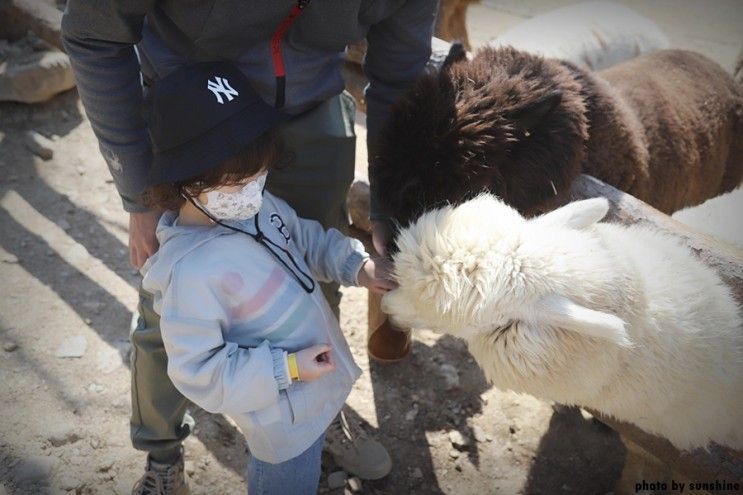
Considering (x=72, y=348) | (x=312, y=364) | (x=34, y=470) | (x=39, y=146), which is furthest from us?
(x=39, y=146)

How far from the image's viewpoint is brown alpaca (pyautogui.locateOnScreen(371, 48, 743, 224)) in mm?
2188

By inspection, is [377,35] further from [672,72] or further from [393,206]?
[672,72]

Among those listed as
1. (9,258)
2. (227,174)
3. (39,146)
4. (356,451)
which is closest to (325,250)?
(227,174)

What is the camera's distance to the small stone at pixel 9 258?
350 cm

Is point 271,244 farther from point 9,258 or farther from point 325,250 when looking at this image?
point 9,258

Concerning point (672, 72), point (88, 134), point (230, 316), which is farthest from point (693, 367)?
point (88, 134)

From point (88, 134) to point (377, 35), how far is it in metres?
3.18

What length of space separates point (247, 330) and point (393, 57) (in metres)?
1.25

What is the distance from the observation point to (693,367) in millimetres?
1907

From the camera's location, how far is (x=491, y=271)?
5.71ft

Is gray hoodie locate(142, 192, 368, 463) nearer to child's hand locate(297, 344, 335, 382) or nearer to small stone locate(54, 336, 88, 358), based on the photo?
child's hand locate(297, 344, 335, 382)

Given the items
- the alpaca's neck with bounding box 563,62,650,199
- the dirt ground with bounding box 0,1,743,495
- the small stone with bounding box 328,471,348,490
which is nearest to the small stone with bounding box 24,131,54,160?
the dirt ground with bounding box 0,1,743,495

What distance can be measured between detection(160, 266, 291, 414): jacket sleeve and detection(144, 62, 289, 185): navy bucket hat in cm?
29

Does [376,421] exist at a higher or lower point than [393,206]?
lower
